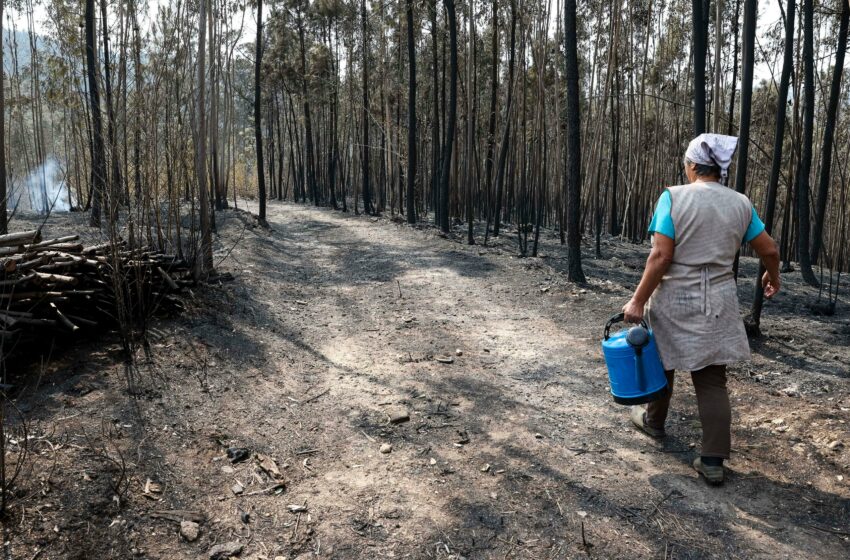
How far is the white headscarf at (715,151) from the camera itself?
277cm

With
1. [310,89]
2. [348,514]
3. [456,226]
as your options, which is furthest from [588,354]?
[310,89]

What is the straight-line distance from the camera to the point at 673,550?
7.61ft

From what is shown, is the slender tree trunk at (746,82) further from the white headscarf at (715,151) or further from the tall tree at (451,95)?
the tall tree at (451,95)

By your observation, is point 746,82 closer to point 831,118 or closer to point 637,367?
point 637,367

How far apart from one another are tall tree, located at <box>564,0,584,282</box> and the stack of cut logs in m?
5.41

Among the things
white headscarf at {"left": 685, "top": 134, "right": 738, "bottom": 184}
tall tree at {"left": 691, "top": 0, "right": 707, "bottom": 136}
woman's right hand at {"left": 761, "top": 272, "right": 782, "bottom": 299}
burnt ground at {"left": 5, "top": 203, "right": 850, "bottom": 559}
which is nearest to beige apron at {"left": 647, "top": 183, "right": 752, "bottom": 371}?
white headscarf at {"left": 685, "top": 134, "right": 738, "bottom": 184}

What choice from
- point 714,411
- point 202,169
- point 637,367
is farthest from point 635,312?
point 202,169

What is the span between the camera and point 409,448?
3271 mm

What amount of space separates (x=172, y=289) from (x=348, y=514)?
346 cm

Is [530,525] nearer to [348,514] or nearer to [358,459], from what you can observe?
[348,514]

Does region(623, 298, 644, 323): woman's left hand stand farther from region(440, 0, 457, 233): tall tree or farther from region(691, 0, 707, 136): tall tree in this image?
region(440, 0, 457, 233): tall tree

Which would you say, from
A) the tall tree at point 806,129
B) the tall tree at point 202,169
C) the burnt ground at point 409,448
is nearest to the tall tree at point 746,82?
the burnt ground at point 409,448

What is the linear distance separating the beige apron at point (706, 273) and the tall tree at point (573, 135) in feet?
17.0

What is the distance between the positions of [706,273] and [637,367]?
57 centimetres
